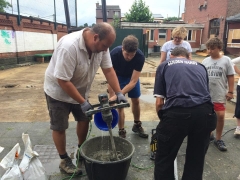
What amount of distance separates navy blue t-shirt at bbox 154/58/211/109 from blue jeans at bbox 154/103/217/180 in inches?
2.4

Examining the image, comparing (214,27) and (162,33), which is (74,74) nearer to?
(214,27)

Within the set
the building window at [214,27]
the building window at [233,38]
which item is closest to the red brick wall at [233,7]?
the building window at [214,27]

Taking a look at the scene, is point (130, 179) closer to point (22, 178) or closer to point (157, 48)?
point (22, 178)

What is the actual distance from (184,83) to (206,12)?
92.9ft

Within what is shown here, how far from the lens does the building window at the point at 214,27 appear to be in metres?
25.1

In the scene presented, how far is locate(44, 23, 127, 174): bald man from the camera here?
2.14m

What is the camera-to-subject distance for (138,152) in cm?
322

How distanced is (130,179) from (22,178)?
1145 mm

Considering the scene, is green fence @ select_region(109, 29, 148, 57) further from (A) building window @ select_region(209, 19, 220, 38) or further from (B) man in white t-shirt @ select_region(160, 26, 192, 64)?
(B) man in white t-shirt @ select_region(160, 26, 192, 64)

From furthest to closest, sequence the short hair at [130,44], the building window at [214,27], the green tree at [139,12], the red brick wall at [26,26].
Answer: the green tree at [139,12] < the building window at [214,27] < the red brick wall at [26,26] < the short hair at [130,44]

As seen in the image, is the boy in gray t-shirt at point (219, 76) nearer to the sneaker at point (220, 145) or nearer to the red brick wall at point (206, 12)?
the sneaker at point (220, 145)

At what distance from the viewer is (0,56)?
508 inches

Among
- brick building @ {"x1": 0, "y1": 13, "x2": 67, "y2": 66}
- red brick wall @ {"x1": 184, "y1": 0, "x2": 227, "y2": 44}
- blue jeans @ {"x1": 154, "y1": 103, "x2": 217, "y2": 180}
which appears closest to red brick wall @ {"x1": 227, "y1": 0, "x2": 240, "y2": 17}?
red brick wall @ {"x1": 184, "y1": 0, "x2": 227, "y2": 44}

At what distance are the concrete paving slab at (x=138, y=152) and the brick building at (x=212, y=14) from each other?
73.1 ft
